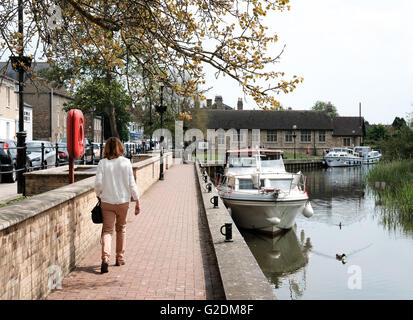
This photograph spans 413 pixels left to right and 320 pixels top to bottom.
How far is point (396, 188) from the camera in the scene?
84.4ft

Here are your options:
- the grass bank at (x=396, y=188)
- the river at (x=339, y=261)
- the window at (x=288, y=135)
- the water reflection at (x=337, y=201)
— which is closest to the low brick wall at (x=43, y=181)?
the river at (x=339, y=261)

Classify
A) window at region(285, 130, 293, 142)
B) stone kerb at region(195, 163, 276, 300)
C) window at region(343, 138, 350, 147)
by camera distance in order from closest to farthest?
stone kerb at region(195, 163, 276, 300) → window at region(285, 130, 293, 142) → window at region(343, 138, 350, 147)

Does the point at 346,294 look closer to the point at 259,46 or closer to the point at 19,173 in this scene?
the point at 259,46

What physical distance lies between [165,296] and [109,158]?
2227mm

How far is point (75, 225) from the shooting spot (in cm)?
689

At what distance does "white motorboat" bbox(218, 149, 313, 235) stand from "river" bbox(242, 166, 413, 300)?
1.95ft

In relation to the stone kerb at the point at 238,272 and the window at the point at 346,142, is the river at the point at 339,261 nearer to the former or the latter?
the stone kerb at the point at 238,272

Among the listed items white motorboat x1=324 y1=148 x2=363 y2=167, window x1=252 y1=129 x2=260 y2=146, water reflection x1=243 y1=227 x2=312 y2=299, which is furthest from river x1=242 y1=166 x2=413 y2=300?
window x1=252 y1=129 x2=260 y2=146

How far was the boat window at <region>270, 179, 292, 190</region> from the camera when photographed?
18188 mm

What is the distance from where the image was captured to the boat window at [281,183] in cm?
1819

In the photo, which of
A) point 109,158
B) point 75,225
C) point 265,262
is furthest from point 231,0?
point 265,262

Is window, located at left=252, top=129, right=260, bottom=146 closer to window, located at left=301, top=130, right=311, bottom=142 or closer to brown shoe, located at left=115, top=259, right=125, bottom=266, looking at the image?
window, located at left=301, top=130, right=311, bottom=142

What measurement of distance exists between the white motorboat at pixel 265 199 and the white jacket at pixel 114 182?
10563 millimetres

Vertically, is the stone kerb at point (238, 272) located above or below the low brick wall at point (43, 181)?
below
